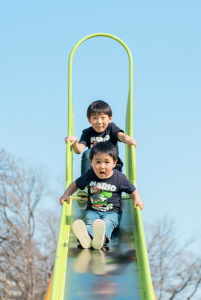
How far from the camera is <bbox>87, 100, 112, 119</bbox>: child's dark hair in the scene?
4.70m

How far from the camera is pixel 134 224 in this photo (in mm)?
3908

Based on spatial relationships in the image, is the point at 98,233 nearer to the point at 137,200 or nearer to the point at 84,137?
the point at 137,200

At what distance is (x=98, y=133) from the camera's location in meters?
4.96

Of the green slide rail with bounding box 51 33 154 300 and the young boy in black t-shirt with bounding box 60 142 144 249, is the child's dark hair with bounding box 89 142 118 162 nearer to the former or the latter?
the young boy in black t-shirt with bounding box 60 142 144 249

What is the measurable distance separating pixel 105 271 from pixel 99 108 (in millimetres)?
2021

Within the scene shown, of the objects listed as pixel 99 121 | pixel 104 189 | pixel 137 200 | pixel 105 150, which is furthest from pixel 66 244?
pixel 99 121

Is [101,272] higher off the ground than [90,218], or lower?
lower

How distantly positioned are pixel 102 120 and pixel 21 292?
52.4ft

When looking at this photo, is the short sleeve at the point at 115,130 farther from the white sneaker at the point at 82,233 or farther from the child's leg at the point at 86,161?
the white sneaker at the point at 82,233

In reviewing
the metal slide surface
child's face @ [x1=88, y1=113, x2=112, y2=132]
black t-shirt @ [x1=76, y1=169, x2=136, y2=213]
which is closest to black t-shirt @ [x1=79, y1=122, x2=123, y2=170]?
child's face @ [x1=88, y1=113, x2=112, y2=132]

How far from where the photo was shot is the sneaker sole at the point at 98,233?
3.44 m

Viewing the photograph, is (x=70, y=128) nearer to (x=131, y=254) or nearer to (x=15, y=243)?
(x=131, y=254)

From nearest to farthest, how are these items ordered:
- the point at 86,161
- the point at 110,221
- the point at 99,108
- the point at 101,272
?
the point at 101,272, the point at 110,221, the point at 99,108, the point at 86,161

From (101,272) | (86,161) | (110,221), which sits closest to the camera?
(101,272)
